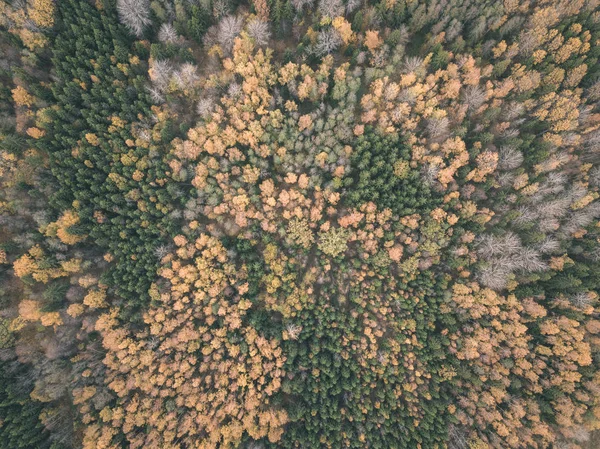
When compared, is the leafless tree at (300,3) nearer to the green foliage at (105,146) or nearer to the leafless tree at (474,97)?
the green foliage at (105,146)

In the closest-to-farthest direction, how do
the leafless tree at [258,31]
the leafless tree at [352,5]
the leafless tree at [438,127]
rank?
1. the leafless tree at [258,31]
2. the leafless tree at [438,127]
3. the leafless tree at [352,5]

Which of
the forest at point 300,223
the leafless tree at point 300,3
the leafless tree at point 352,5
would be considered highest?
the leafless tree at point 352,5

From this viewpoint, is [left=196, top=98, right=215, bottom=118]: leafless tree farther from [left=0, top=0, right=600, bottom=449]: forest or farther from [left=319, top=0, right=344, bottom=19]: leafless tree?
[left=319, top=0, right=344, bottom=19]: leafless tree

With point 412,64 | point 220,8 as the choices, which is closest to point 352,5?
point 412,64

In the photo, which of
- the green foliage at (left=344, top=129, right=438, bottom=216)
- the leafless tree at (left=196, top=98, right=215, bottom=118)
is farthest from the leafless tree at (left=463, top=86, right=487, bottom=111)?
the leafless tree at (left=196, top=98, right=215, bottom=118)

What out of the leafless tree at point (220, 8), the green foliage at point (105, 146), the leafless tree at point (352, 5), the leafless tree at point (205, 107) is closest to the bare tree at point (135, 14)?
the green foliage at point (105, 146)

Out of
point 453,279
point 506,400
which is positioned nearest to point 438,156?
point 453,279

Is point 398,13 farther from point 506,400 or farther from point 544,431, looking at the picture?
point 544,431
